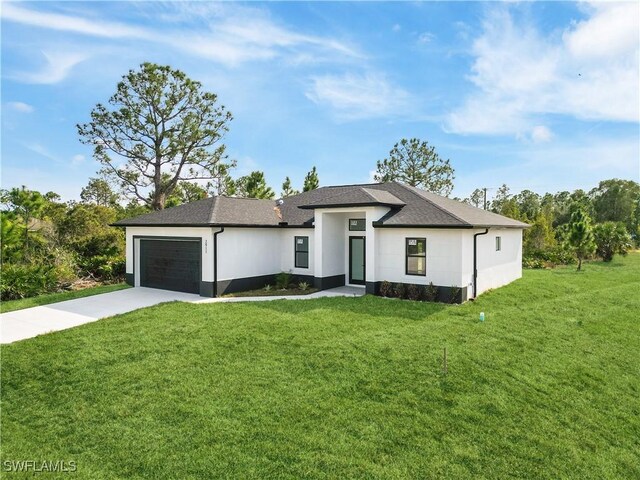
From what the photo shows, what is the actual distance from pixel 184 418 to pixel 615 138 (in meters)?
23.1

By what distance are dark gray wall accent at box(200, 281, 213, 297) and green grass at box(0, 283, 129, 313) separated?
3.91 meters

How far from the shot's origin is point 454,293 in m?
13.2

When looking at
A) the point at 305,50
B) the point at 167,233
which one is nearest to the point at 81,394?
the point at 167,233

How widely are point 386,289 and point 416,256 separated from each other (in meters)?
1.60

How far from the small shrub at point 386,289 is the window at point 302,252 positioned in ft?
11.7

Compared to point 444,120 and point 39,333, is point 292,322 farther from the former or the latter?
point 444,120

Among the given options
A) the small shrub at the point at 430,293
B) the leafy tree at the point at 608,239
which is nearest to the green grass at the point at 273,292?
the small shrub at the point at 430,293

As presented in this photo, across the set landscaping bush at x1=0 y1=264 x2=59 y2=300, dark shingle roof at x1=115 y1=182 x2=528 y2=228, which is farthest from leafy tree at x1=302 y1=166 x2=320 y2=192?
landscaping bush at x1=0 y1=264 x2=59 y2=300

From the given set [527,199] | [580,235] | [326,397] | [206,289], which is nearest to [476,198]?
[527,199]

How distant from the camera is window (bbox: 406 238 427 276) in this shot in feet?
45.8

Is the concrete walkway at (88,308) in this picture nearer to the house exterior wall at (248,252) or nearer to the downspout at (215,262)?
the downspout at (215,262)

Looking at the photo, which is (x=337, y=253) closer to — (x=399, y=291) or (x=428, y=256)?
(x=399, y=291)

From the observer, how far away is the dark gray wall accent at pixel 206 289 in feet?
47.0

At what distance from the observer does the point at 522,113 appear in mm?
18281
